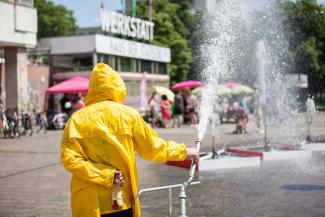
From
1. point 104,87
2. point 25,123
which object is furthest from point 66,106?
point 104,87

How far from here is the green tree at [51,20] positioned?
235ft

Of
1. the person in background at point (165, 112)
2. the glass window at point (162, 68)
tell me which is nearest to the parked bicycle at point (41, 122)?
the person in background at point (165, 112)

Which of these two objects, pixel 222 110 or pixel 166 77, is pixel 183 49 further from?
pixel 222 110

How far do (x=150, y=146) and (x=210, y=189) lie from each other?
17.7 ft

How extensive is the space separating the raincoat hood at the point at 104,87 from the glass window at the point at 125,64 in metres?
33.5

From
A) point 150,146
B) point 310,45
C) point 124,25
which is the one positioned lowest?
point 150,146

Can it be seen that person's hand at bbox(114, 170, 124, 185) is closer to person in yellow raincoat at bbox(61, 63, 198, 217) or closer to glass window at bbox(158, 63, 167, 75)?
person in yellow raincoat at bbox(61, 63, 198, 217)

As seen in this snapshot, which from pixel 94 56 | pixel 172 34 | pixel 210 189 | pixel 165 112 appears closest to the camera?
pixel 210 189

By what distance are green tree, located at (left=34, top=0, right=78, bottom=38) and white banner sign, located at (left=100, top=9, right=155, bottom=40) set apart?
32.2 metres

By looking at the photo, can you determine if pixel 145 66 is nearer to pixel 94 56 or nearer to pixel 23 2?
pixel 94 56

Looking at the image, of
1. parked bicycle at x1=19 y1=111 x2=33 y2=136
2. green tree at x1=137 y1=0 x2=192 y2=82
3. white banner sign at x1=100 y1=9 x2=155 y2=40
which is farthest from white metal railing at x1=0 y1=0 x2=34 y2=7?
green tree at x1=137 y1=0 x2=192 y2=82

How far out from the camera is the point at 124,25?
1522 inches

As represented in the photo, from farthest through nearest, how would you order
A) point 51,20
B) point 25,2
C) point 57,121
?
1. point 51,20
2. point 57,121
3. point 25,2

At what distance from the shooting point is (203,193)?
880 centimetres
